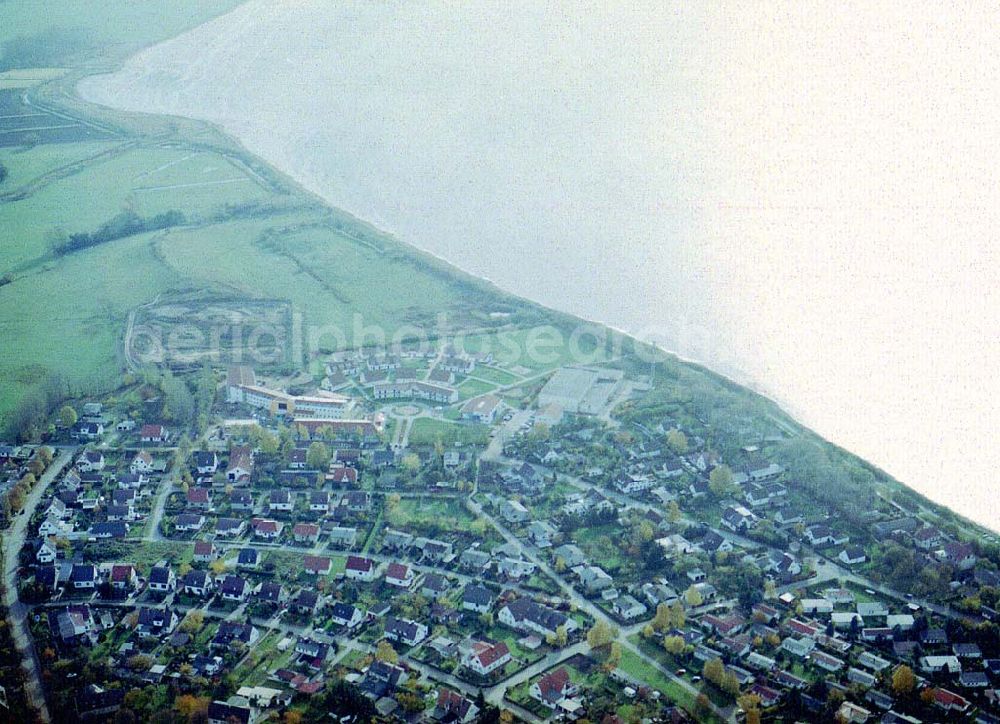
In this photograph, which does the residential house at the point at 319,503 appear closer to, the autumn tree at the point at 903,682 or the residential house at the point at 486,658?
the residential house at the point at 486,658

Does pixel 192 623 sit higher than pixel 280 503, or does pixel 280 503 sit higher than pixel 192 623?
pixel 280 503

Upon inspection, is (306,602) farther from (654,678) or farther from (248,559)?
(654,678)

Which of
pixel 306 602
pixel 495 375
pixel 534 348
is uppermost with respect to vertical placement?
pixel 534 348

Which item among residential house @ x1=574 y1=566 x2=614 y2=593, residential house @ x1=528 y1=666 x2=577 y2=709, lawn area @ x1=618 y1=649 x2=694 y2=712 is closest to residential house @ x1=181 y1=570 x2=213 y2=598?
residential house @ x1=528 y1=666 x2=577 y2=709

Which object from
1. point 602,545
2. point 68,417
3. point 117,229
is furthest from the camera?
point 117,229

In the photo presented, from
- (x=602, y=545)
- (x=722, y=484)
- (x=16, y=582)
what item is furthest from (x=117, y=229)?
(x=722, y=484)

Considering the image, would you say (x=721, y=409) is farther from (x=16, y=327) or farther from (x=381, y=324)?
(x=16, y=327)

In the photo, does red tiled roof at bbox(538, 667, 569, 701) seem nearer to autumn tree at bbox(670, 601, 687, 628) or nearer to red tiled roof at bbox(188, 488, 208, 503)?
autumn tree at bbox(670, 601, 687, 628)
